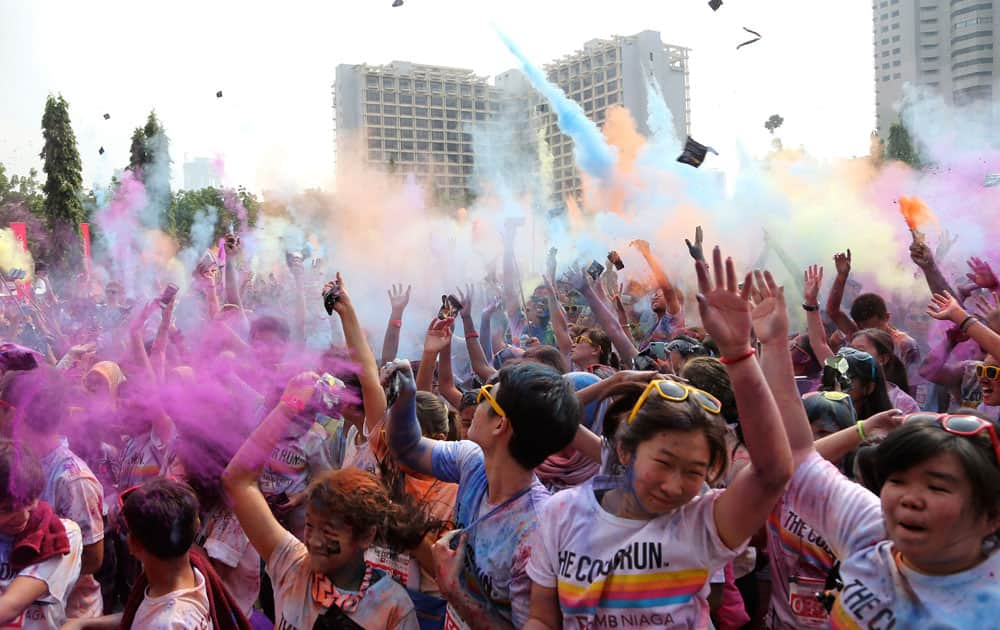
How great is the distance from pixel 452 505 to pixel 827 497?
1.69 m

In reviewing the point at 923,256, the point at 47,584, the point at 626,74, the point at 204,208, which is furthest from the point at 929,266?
the point at 204,208

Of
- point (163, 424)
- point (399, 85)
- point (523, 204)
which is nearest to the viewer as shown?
point (163, 424)

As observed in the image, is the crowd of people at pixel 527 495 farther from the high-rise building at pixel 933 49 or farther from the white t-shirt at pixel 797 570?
the high-rise building at pixel 933 49

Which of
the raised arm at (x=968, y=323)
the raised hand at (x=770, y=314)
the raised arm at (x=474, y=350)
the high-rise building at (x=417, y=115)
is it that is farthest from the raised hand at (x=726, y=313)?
the high-rise building at (x=417, y=115)

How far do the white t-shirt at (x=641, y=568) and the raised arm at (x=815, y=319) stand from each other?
3.55 metres

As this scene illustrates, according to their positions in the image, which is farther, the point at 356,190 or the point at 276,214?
the point at 276,214

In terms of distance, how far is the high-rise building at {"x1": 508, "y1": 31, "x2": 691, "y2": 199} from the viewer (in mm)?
37406

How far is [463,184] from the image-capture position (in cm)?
5603

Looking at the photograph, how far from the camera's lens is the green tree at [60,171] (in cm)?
4056

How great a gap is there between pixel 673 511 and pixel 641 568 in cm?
19

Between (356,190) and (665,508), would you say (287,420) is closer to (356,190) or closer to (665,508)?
(665,508)

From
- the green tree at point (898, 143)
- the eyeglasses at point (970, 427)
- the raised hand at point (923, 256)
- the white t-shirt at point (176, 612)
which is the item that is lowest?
the white t-shirt at point (176, 612)

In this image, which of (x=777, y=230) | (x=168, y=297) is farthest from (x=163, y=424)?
(x=777, y=230)

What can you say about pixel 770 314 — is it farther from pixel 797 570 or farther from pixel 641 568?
pixel 797 570
